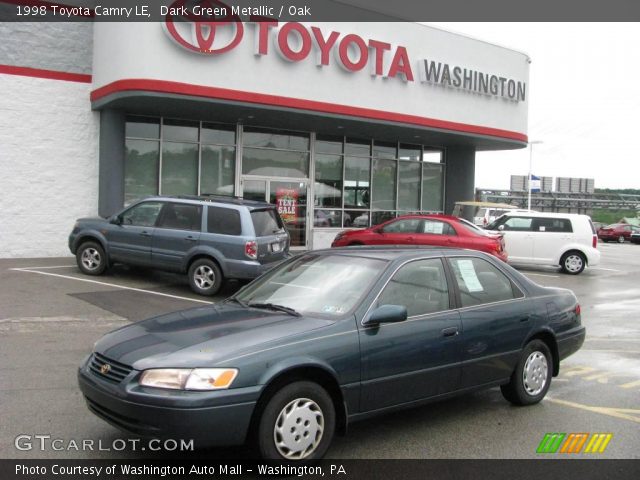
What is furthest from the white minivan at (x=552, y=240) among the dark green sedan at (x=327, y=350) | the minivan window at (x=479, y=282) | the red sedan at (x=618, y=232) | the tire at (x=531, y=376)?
the red sedan at (x=618, y=232)

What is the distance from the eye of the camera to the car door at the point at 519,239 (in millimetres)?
18859

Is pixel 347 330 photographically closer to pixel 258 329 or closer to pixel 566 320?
pixel 258 329

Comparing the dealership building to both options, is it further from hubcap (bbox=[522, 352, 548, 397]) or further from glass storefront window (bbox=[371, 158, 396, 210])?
hubcap (bbox=[522, 352, 548, 397])

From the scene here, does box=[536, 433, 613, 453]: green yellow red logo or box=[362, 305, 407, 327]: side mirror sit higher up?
box=[362, 305, 407, 327]: side mirror

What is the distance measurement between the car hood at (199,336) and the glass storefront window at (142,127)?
42.8 ft

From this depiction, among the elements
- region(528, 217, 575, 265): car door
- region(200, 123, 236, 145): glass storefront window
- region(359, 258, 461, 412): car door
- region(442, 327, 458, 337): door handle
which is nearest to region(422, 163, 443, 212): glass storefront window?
region(528, 217, 575, 265): car door

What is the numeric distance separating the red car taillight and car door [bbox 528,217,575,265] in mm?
10520

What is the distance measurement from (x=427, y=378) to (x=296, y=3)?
1377 centimetres

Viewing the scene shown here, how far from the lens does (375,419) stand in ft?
17.9

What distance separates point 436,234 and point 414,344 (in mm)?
11369

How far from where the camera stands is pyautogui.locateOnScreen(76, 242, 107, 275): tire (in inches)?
508

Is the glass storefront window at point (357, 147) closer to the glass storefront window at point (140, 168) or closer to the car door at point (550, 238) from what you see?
the car door at point (550, 238)

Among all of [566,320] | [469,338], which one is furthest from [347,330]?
[566,320]

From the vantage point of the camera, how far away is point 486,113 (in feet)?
68.5
